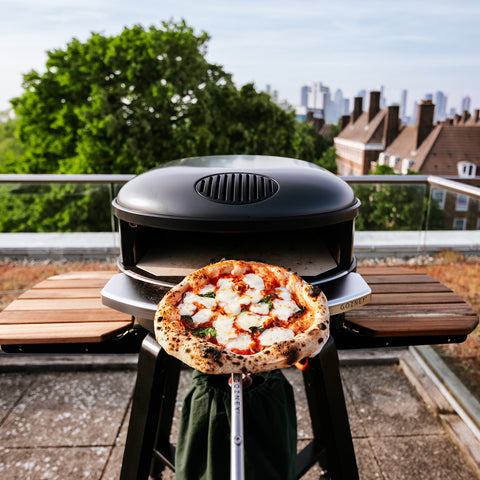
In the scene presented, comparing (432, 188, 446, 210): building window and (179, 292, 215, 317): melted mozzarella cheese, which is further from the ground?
(179, 292, 215, 317): melted mozzarella cheese

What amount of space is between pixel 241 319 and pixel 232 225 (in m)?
0.31

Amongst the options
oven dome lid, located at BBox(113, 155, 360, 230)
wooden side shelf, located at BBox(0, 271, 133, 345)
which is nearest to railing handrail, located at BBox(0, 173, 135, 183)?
wooden side shelf, located at BBox(0, 271, 133, 345)

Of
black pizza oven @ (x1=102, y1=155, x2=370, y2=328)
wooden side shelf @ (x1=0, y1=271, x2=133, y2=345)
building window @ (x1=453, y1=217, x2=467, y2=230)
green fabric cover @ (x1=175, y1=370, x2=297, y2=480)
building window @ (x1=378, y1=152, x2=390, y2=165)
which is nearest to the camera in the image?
black pizza oven @ (x1=102, y1=155, x2=370, y2=328)

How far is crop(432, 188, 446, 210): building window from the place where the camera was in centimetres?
336

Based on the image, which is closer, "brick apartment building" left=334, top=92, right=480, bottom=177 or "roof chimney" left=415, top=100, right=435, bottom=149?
"brick apartment building" left=334, top=92, right=480, bottom=177

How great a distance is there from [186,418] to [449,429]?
1.71 m

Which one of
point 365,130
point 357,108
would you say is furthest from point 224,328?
point 357,108

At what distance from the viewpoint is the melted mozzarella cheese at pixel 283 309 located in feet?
4.21

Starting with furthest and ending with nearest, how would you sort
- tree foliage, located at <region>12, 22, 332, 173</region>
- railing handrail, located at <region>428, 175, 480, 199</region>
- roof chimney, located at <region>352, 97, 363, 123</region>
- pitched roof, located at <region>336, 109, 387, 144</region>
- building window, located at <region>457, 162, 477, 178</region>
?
roof chimney, located at <region>352, 97, 363, 123</region>, pitched roof, located at <region>336, 109, 387, 144</region>, building window, located at <region>457, 162, 477, 178</region>, tree foliage, located at <region>12, 22, 332, 173</region>, railing handrail, located at <region>428, 175, 480, 199</region>

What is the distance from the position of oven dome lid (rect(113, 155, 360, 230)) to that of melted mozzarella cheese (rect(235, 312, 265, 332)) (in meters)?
0.29

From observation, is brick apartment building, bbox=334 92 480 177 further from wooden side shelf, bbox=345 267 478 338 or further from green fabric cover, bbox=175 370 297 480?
green fabric cover, bbox=175 370 297 480

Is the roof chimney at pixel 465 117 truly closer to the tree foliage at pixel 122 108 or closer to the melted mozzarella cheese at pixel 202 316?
the tree foliage at pixel 122 108

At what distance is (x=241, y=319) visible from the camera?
1.27 m

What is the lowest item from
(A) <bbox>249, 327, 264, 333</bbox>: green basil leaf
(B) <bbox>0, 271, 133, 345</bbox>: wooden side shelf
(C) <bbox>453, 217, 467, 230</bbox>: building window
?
(B) <bbox>0, 271, 133, 345</bbox>: wooden side shelf
